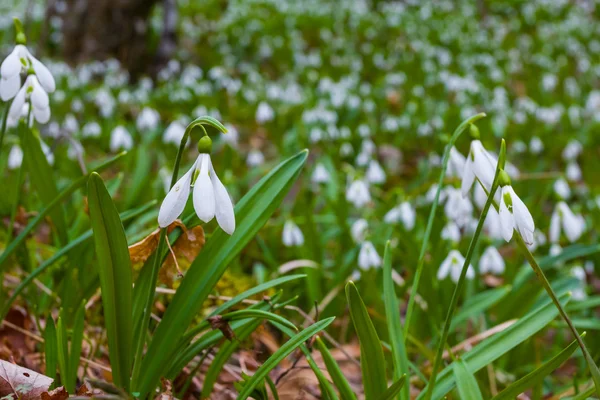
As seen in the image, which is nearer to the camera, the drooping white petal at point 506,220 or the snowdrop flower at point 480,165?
the drooping white petal at point 506,220

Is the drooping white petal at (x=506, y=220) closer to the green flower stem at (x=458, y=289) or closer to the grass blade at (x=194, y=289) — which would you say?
the green flower stem at (x=458, y=289)

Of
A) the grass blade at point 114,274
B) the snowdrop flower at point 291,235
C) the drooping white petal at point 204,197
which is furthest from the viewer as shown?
the snowdrop flower at point 291,235

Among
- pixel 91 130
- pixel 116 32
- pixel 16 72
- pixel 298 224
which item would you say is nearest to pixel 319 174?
pixel 298 224

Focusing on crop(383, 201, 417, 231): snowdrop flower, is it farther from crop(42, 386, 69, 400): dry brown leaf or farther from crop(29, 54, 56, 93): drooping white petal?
crop(42, 386, 69, 400): dry brown leaf

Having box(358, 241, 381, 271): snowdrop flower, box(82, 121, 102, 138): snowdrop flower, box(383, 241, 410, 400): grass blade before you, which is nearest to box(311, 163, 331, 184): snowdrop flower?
box(358, 241, 381, 271): snowdrop flower

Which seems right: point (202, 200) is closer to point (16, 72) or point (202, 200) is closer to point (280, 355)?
point (280, 355)

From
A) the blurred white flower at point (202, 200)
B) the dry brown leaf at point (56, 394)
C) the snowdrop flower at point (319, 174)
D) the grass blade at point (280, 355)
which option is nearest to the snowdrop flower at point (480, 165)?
the grass blade at point (280, 355)
